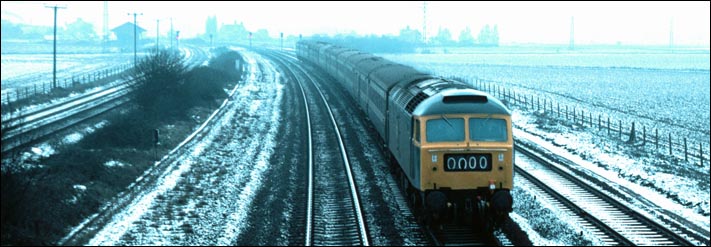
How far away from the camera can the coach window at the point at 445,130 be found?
51.7 ft

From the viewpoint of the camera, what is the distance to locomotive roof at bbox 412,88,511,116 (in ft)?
52.1

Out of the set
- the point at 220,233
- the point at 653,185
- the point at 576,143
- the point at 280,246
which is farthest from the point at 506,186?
the point at 576,143

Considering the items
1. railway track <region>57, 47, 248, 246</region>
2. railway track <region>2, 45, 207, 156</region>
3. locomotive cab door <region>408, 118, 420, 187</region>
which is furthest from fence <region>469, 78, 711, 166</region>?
railway track <region>2, 45, 207, 156</region>

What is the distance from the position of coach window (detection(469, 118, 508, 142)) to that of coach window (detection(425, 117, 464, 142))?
0.77ft

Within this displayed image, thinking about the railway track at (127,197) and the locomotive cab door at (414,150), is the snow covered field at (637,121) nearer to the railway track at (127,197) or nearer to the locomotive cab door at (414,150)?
the locomotive cab door at (414,150)

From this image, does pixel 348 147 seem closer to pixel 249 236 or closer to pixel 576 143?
pixel 576 143

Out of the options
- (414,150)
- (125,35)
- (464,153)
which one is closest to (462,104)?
(464,153)

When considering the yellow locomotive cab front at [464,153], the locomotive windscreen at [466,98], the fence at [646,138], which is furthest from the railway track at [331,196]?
the fence at [646,138]

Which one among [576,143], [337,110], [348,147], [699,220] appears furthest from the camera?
[337,110]

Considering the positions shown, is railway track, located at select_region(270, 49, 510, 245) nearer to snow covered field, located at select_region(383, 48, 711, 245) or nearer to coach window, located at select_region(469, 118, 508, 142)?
snow covered field, located at select_region(383, 48, 711, 245)

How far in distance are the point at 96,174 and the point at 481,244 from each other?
466 inches

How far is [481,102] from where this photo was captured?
52.6 feet

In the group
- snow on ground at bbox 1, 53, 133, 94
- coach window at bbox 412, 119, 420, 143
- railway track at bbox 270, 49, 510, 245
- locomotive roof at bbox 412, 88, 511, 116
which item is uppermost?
snow on ground at bbox 1, 53, 133, 94

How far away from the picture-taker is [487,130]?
1586 cm
